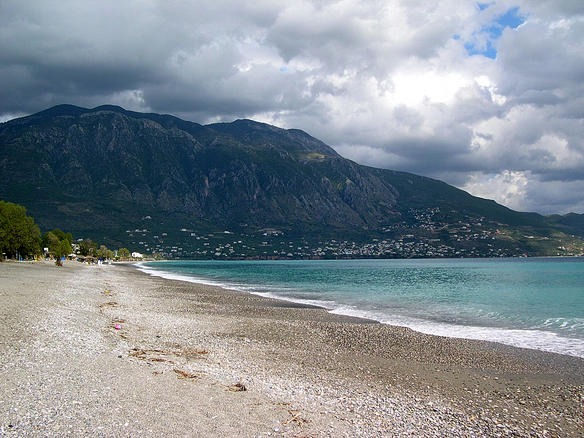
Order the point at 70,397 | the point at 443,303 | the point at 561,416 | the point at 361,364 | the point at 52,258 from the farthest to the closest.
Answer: the point at 52,258 → the point at 443,303 → the point at 361,364 → the point at 561,416 → the point at 70,397

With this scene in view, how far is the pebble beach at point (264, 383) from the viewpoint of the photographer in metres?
11.1

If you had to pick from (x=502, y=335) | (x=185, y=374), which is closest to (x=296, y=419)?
(x=185, y=374)

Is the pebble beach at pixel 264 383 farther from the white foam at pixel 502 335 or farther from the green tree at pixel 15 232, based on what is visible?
the green tree at pixel 15 232

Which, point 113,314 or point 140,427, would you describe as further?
point 113,314

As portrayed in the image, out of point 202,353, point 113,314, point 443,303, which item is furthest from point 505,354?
point 443,303

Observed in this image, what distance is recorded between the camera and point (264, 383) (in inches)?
603

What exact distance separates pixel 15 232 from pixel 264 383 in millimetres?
105143

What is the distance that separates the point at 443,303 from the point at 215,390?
40943 mm

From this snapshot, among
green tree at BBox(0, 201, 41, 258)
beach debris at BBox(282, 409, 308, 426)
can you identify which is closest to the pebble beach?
beach debris at BBox(282, 409, 308, 426)

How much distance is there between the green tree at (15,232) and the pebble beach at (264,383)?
83.0 m

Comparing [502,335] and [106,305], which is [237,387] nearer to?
[502,335]

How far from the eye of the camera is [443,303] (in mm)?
49781

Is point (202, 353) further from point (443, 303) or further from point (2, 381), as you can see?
point (443, 303)

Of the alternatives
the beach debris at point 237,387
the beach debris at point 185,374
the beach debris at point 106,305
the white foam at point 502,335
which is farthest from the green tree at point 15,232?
the beach debris at point 237,387
